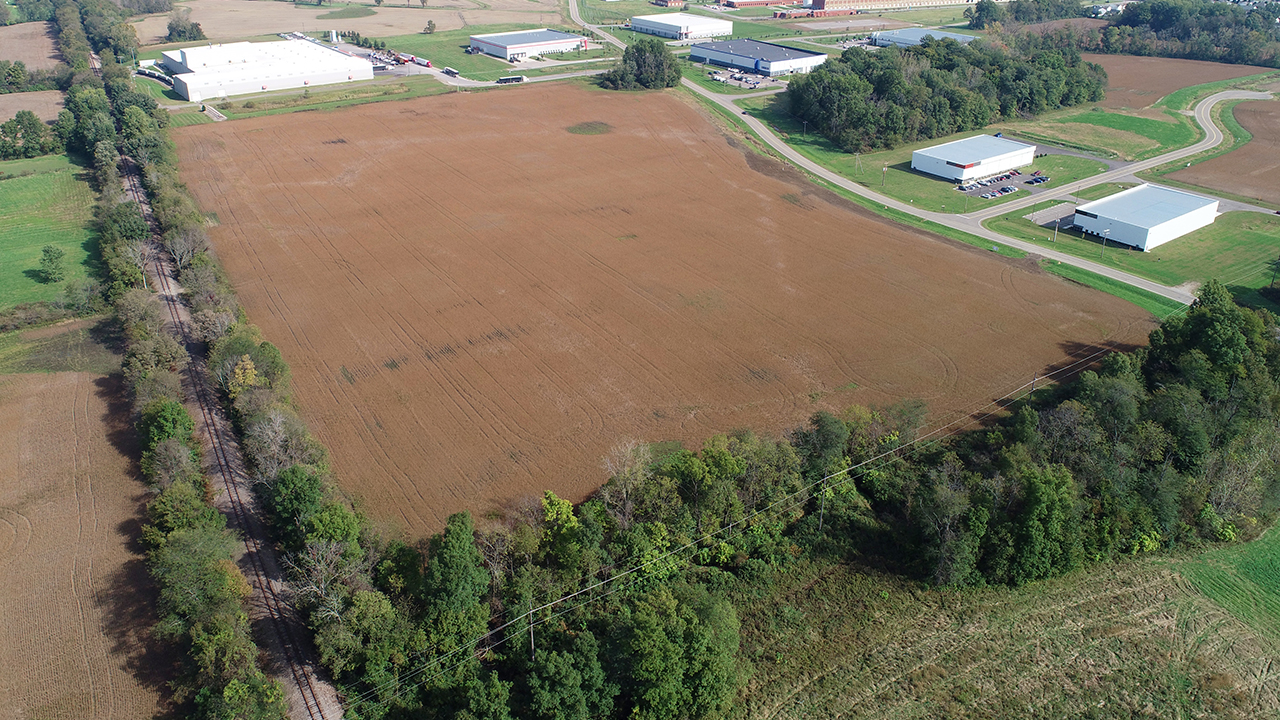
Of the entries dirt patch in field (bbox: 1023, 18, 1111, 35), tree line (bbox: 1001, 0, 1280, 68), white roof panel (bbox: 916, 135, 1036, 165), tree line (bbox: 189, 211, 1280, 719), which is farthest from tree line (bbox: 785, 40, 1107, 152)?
tree line (bbox: 189, 211, 1280, 719)

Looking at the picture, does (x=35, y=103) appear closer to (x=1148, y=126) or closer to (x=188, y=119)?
(x=188, y=119)

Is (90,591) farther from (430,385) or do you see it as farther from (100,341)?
(100,341)

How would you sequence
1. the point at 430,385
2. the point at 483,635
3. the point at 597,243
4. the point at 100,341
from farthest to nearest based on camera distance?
the point at 597,243
the point at 100,341
the point at 430,385
the point at 483,635

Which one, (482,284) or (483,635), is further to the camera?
(482,284)

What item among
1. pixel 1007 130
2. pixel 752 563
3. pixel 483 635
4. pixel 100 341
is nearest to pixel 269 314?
pixel 100 341

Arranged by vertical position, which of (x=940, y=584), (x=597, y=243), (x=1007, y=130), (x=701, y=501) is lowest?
(x=940, y=584)

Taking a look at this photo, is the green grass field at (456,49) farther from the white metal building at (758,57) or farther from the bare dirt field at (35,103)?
the bare dirt field at (35,103)

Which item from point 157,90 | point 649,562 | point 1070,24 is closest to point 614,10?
point 1070,24

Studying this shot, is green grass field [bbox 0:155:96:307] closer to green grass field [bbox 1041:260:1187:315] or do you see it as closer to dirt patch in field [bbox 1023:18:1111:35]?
green grass field [bbox 1041:260:1187:315]
